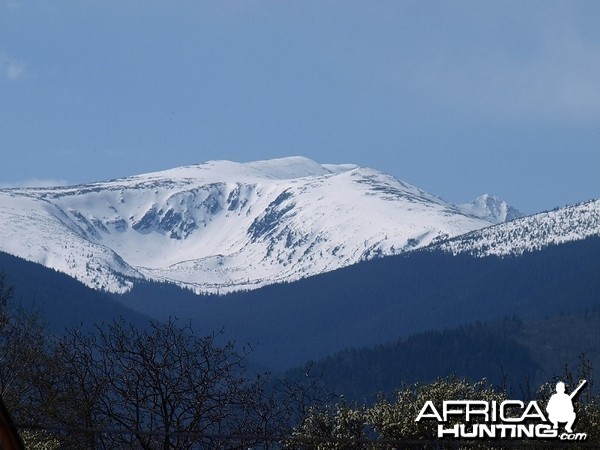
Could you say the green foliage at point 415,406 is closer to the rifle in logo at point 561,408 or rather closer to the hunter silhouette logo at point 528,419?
the hunter silhouette logo at point 528,419

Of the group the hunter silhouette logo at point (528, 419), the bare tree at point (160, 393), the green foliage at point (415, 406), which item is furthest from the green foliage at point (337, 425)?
the hunter silhouette logo at point (528, 419)

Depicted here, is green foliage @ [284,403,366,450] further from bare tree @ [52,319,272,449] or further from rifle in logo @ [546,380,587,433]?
rifle in logo @ [546,380,587,433]

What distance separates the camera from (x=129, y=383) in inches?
1091

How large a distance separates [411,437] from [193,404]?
5.76m

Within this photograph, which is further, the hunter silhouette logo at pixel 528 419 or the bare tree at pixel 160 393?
the bare tree at pixel 160 393

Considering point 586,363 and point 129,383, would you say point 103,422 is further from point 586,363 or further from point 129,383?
point 586,363

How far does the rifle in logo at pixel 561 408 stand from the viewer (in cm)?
2094

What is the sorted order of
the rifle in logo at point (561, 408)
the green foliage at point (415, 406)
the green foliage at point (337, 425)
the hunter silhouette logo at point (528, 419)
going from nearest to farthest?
the hunter silhouette logo at point (528, 419), the rifle in logo at point (561, 408), the green foliage at point (415, 406), the green foliage at point (337, 425)

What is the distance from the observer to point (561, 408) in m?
22.4

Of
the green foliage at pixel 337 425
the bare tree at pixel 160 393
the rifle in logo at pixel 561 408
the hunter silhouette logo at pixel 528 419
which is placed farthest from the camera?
the green foliage at pixel 337 425

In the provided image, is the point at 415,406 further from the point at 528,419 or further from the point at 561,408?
the point at 528,419

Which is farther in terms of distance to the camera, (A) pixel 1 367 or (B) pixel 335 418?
(A) pixel 1 367

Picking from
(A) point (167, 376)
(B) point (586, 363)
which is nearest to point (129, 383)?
(A) point (167, 376)

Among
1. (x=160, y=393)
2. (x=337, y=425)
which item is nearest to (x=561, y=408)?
(x=160, y=393)
